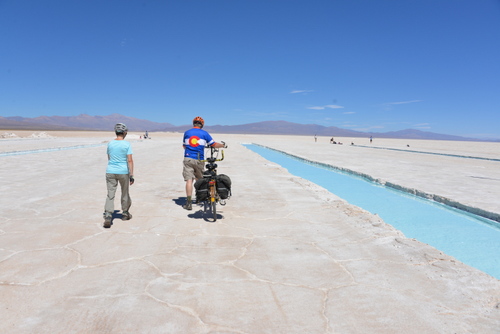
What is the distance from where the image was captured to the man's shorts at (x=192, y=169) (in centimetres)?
659

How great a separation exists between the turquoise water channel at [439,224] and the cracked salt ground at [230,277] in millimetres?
1462

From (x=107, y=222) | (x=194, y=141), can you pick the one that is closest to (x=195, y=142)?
(x=194, y=141)

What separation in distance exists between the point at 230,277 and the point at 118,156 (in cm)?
309

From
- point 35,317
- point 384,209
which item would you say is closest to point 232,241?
point 35,317

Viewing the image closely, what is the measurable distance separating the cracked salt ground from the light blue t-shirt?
3.17 feet

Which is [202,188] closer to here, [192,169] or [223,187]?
[223,187]

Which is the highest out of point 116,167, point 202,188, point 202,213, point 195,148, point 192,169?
point 195,148

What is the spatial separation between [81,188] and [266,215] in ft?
18.9

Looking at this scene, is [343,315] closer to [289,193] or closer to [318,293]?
[318,293]

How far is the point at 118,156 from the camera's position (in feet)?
18.2

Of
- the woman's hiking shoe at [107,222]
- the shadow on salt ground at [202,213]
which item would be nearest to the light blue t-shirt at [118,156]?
the woman's hiking shoe at [107,222]

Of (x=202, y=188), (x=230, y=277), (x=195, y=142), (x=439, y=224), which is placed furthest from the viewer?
(x=439, y=224)

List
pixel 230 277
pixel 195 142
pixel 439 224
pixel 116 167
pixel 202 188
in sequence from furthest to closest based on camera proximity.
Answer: pixel 439 224 < pixel 195 142 < pixel 202 188 < pixel 116 167 < pixel 230 277

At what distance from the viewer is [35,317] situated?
111 inches
